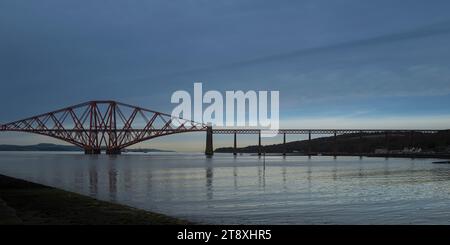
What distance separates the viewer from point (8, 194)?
2608 centimetres

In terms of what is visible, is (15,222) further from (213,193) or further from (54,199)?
(213,193)

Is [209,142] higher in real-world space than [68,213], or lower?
higher

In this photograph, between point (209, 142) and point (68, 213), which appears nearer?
point (68, 213)

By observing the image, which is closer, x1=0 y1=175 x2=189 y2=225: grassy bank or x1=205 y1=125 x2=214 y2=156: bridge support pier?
x1=0 y1=175 x2=189 y2=225: grassy bank

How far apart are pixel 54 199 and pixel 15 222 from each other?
28.7ft

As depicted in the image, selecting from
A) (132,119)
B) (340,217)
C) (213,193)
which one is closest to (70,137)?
(132,119)

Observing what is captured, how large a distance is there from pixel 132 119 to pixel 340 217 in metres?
180

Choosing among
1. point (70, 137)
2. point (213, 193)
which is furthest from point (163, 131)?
point (213, 193)

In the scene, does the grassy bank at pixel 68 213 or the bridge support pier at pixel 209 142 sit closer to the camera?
the grassy bank at pixel 68 213

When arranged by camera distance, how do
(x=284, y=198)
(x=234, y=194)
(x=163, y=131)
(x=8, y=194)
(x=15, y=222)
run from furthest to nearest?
(x=163, y=131) < (x=234, y=194) < (x=284, y=198) < (x=8, y=194) < (x=15, y=222)

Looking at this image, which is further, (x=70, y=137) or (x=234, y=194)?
(x=70, y=137)
